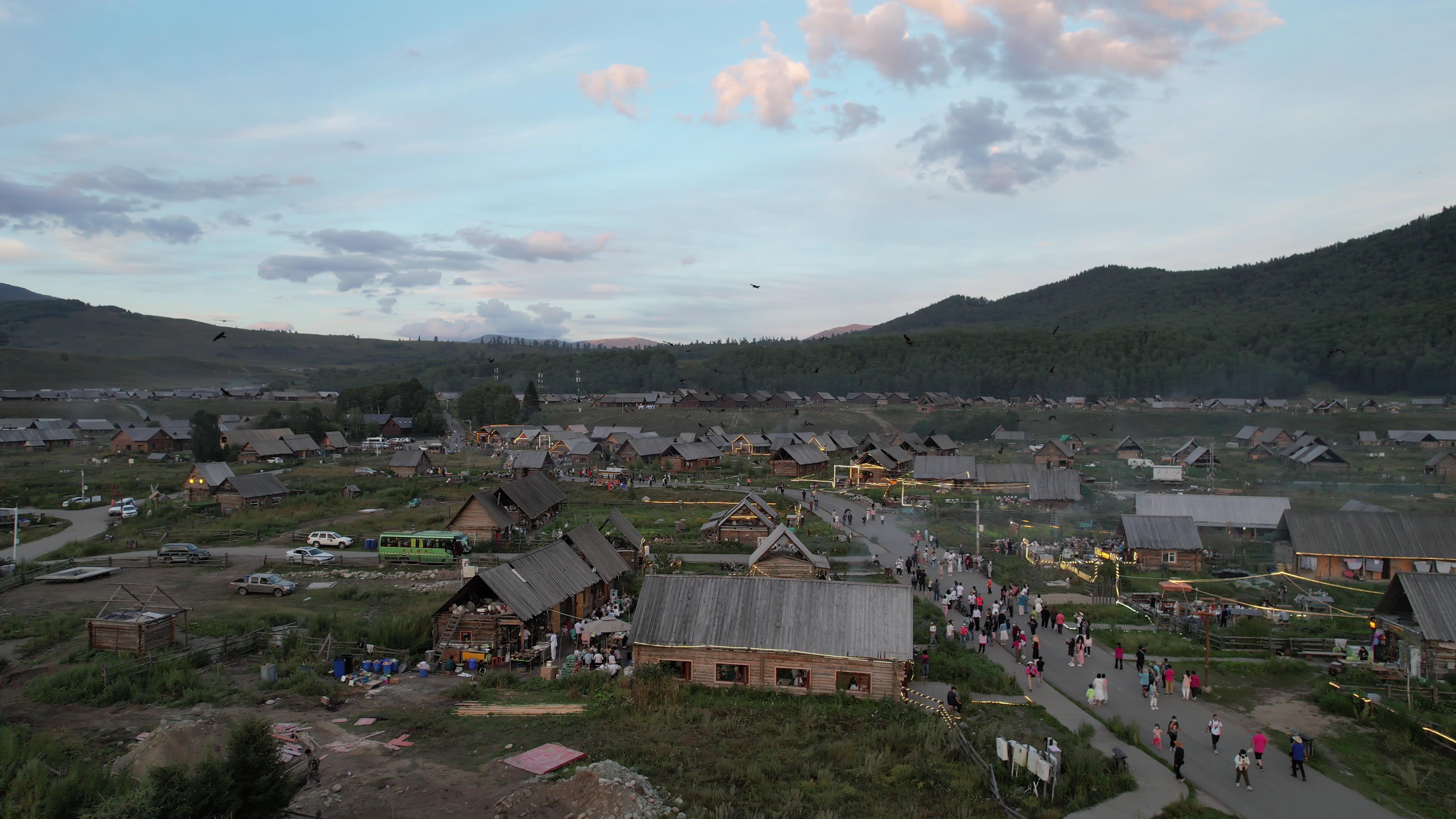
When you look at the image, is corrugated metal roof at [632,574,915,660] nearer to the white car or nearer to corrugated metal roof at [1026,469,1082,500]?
the white car

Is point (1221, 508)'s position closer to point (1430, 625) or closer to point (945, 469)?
point (1430, 625)

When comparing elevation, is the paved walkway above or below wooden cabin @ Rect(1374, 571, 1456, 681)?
below

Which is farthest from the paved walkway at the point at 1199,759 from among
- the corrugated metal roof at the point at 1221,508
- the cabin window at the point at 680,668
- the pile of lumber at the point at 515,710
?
the corrugated metal roof at the point at 1221,508

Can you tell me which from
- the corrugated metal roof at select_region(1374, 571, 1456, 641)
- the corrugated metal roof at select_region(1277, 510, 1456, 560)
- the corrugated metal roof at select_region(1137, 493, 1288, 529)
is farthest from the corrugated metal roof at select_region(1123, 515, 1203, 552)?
the corrugated metal roof at select_region(1374, 571, 1456, 641)

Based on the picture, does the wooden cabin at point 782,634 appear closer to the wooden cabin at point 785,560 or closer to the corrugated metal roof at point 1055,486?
the wooden cabin at point 785,560

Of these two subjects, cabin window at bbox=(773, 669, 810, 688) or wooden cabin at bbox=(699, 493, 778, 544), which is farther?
wooden cabin at bbox=(699, 493, 778, 544)

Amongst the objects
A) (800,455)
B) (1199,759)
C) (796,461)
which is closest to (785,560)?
(1199,759)
